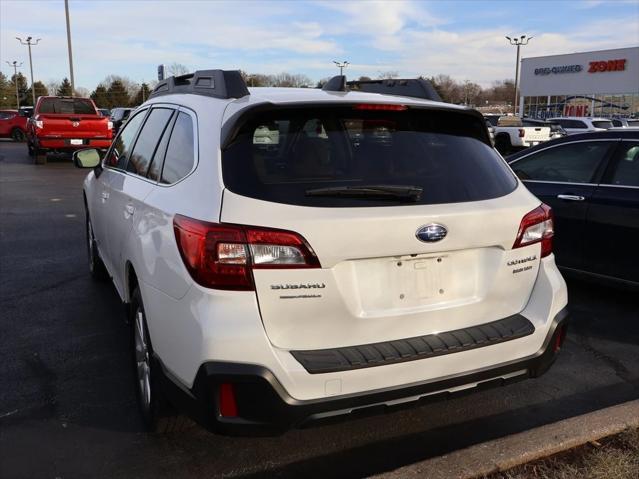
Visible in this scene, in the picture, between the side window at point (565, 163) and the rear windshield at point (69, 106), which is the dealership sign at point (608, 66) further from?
the side window at point (565, 163)

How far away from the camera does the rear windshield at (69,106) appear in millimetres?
18312

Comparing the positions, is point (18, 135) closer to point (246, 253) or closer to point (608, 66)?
point (246, 253)

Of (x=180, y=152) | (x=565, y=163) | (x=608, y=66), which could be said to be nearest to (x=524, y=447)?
(x=180, y=152)

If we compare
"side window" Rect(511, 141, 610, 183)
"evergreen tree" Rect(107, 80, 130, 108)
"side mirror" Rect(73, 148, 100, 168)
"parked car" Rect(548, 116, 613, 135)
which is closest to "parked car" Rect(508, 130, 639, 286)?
"side window" Rect(511, 141, 610, 183)

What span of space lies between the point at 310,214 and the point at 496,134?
2356 cm

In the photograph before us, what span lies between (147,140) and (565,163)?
3767 millimetres

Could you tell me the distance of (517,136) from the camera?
23.7 metres

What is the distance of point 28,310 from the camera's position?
16.5 ft

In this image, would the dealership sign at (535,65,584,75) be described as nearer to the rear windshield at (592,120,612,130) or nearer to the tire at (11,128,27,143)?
the rear windshield at (592,120,612,130)

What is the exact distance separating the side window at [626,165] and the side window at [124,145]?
3783 millimetres

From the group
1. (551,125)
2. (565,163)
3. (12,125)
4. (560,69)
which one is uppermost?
(560,69)

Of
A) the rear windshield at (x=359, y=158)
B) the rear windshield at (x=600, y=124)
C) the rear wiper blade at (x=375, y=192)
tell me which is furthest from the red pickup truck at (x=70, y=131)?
the rear windshield at (x=600, y=124)

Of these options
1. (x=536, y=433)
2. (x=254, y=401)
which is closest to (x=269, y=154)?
(x=254, y=401)

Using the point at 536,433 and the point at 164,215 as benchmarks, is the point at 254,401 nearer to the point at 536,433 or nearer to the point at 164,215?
the point at 164,215
